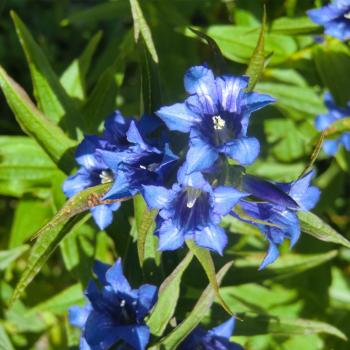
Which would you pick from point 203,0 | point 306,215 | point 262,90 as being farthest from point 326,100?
point 306,215

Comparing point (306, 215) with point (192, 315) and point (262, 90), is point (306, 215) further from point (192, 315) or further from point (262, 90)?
point (262, 90)

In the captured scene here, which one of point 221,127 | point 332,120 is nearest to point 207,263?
point 221,127

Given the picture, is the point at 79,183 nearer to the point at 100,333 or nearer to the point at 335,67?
the point at 100,333

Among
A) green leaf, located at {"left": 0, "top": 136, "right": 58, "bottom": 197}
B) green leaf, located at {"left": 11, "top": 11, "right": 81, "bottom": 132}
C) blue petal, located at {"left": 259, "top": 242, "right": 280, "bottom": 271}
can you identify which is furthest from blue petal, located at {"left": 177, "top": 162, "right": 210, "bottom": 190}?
green leaf, located at {"left": 0, "top": 136, "right": 58, "bottom": 197}

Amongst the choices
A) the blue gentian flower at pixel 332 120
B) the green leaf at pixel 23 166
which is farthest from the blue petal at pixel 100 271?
the blue gentian flower at pixel 332 120

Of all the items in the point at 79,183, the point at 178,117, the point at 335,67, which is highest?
the point at 178,117
